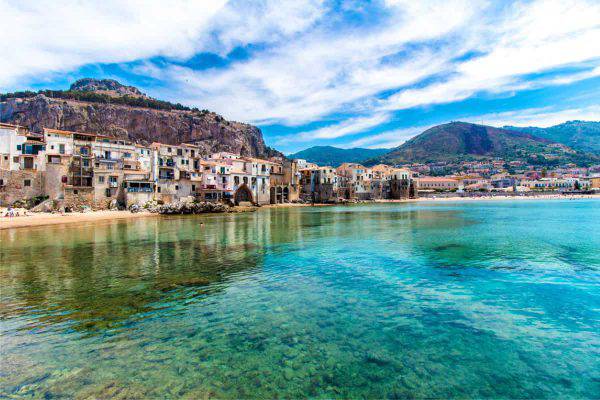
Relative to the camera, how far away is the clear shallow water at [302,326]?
6.48 m

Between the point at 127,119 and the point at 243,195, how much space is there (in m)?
74.0

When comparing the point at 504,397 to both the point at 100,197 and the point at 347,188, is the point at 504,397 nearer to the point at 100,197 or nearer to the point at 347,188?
the point at 100,197

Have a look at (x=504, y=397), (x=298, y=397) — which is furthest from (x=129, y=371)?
(x=504, y=397)

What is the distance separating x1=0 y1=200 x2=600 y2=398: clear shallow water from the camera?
6477 millimetres

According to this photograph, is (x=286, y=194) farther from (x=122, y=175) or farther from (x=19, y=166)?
(x=19, y=166)

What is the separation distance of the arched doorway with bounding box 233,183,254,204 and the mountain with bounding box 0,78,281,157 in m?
47.3

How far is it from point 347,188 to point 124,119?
89285 mm

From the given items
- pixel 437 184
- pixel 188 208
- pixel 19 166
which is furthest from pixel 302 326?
pixel 437 184

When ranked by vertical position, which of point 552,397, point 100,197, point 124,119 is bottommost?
point 552,397

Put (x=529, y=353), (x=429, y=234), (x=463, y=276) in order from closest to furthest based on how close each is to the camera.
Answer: (x=529, y=353)
(x=463, y=276)
(x=429, y=234)

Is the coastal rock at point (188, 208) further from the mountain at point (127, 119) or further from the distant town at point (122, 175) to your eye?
the mountain at point (127, 119)

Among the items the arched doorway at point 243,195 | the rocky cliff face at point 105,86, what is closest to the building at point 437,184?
the arched doorway at point 243,195

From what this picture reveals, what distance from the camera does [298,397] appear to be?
603 cm

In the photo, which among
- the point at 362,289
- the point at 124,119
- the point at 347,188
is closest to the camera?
the point at 362,289
